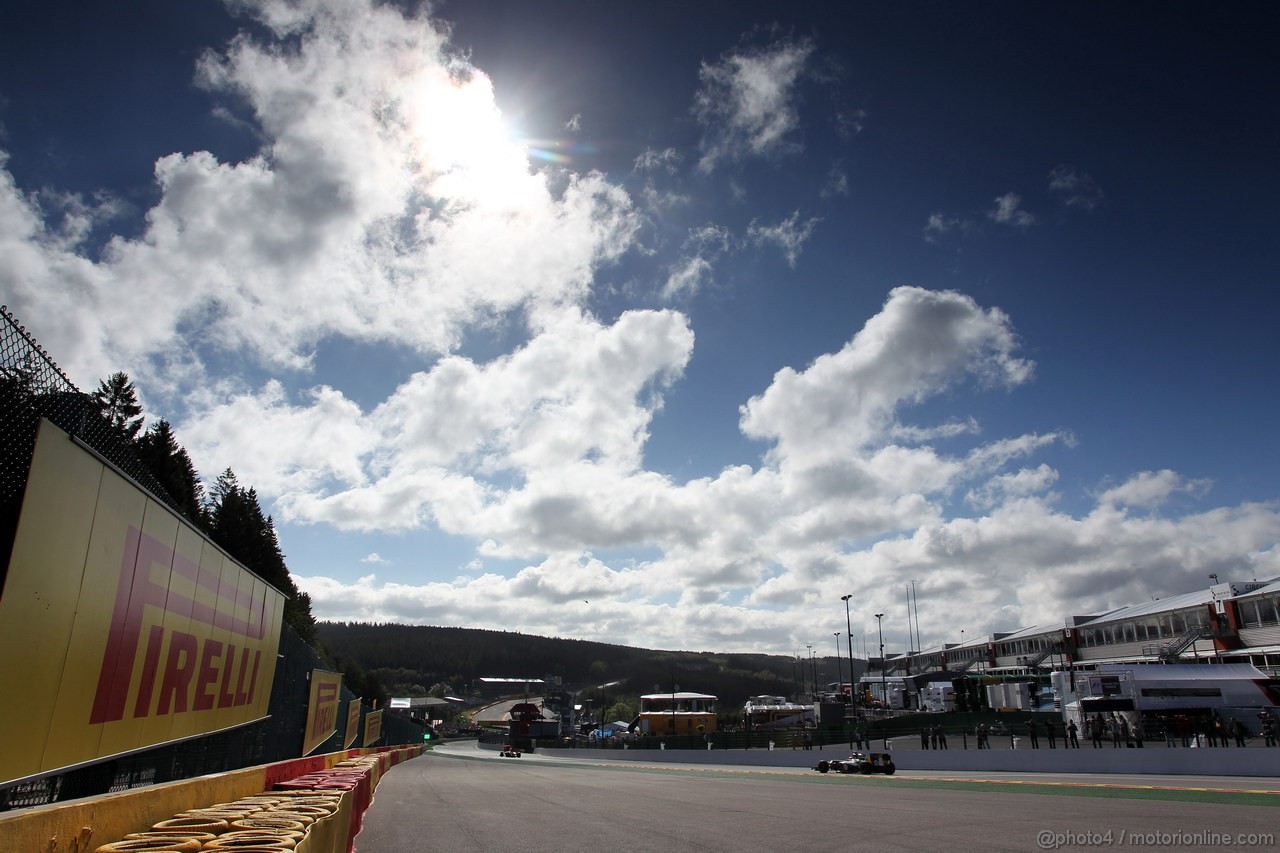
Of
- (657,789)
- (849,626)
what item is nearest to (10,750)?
(657,789)

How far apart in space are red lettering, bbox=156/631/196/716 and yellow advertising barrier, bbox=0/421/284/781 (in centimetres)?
2

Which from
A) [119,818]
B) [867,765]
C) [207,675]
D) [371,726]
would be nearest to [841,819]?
[207,675]

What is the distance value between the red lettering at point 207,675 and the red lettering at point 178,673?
1.25 ft

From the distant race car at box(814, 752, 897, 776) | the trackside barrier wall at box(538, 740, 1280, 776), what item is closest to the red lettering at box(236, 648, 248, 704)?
the distant race car at box(814, 752, 897, 776)

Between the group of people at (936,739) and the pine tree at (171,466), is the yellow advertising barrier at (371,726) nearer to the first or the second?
the pine tree at (171,466)

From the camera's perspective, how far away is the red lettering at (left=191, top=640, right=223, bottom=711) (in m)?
9.70

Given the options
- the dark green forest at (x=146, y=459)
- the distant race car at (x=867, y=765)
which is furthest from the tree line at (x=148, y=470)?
the distant race car at (x=867, y=765)

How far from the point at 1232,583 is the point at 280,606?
63.1m

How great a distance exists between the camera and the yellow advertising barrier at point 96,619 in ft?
17.4

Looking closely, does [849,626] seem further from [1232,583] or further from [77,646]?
[77,646]

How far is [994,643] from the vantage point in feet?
293

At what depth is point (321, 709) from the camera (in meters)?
22.4

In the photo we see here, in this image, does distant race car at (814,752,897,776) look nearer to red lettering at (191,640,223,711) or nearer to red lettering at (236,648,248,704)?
red lettering at (236,648,248,704)

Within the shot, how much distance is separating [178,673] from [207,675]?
1.48 meters
